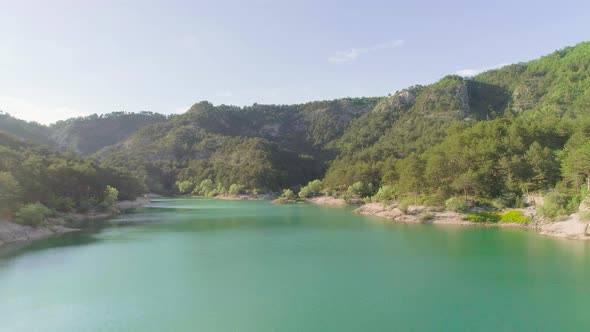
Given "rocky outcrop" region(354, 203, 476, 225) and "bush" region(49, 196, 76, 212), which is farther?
"bush" region(49, 196, 76, 212)

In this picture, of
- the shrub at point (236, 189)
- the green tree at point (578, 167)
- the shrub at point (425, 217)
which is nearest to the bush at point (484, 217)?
the shrub at point (425, 217)

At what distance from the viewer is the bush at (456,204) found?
47.8 metres

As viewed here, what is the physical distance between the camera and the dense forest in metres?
49.0

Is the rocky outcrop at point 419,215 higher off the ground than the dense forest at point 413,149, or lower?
lower

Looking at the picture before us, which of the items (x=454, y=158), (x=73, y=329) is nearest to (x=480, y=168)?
(x=454, y=158)

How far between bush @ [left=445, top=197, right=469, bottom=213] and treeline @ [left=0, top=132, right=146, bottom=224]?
44928 millimetres

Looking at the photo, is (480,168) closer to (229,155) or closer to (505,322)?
(505,322)

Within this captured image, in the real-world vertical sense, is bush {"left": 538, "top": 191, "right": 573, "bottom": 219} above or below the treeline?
below

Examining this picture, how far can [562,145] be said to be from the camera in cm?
5603

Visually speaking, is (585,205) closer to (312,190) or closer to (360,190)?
(360,190)

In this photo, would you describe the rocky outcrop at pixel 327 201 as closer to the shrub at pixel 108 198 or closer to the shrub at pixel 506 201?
the shrub at pixel 506 201

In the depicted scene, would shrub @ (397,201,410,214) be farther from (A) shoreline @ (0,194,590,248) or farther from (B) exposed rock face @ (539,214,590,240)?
(B) exposed rock face @ (539,214,590,240)

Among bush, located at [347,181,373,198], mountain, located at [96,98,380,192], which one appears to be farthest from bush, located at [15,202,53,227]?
mountain, located at [96,98,380,192]

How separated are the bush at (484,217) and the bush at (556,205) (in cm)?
525
